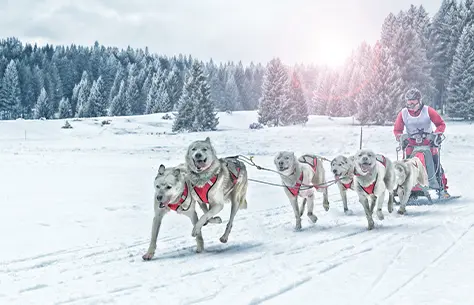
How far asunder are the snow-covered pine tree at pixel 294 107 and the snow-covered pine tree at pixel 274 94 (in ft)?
2.11

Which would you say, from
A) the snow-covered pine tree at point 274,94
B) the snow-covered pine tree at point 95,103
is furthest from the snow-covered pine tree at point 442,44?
the snow-covered pine tree at point 95,103

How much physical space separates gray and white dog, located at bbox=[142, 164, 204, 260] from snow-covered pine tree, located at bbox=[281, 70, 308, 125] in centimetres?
4821

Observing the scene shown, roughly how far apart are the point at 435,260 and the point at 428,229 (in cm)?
180

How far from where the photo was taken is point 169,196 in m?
5.09

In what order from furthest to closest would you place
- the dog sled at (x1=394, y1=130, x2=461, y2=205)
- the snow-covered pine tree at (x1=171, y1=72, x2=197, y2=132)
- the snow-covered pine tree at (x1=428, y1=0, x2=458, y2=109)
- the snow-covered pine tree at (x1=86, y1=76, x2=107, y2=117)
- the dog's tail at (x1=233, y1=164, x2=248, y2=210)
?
the snow-covered pine tree at (x1=86, y1=76, x2=107, y2=117), the snow-covered pine tree at (x1=428, y1=0, x2=458, y2=109), the snow-covered pine tree at (x1=171, y1=72, x2=197, y2=132), the dog sled at (x1=394, y1=130, x2=461, y2=205), the dog's tail at (x1=233, y1=164, x2=248, y2=210)

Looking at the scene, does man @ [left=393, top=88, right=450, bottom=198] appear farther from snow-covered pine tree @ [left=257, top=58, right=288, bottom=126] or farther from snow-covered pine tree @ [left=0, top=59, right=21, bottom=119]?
snow-covered pine tree @ [left=0, top=59, right=21, bottom=119]

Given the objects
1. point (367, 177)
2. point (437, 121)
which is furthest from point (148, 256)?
point (437, 121)

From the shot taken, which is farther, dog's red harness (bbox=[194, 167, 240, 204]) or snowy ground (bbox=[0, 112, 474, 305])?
dog's red harness (bbox=[194, 167, 240, 204])

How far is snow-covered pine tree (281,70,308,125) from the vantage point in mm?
53125

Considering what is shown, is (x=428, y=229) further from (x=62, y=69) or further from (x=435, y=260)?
(x=62, y=69)

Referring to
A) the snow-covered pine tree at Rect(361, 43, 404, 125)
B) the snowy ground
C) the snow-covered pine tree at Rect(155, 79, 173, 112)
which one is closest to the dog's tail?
the snowy ground

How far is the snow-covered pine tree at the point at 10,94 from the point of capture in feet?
247

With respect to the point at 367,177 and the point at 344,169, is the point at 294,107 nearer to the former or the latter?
the point at 344,169

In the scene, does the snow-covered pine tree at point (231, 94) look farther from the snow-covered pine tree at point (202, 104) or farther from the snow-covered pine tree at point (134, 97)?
the snow-covered pine tree at point (202, 104)
